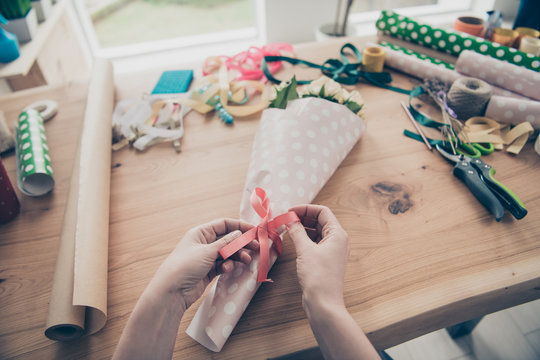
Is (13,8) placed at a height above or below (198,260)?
above

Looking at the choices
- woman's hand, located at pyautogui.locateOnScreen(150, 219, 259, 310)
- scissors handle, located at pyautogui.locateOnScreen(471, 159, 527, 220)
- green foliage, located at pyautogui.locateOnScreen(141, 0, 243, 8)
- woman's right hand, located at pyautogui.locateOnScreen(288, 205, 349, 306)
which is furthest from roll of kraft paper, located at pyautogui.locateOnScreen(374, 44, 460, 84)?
green foliage, located at pyautogui.locateOnScreen(141, 0, 243, 8)

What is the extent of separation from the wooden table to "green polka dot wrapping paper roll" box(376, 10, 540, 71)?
1.08 ft

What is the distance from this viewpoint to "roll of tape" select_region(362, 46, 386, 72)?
1.03m

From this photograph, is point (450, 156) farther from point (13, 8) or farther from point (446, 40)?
point (13, 8)

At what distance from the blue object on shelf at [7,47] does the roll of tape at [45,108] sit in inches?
18.1

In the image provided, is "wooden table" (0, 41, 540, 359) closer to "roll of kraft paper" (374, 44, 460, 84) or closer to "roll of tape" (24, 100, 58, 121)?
"roll of tape" (24, 100, 58, 121)

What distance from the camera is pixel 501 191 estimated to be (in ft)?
2.13

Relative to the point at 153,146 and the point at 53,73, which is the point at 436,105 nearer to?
the point at 153,146

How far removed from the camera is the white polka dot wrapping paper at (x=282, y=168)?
49cm

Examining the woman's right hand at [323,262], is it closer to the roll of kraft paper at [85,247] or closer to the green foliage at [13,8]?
the roll of kraft paper at [85,247]

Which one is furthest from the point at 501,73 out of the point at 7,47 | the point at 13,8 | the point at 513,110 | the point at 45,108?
the point at 13,8

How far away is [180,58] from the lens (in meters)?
2.08

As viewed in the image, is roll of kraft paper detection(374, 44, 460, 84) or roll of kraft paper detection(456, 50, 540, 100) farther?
roll of kraft paper detection(374, 44, 460, 84)

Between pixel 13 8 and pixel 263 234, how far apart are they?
1549 millimetres
